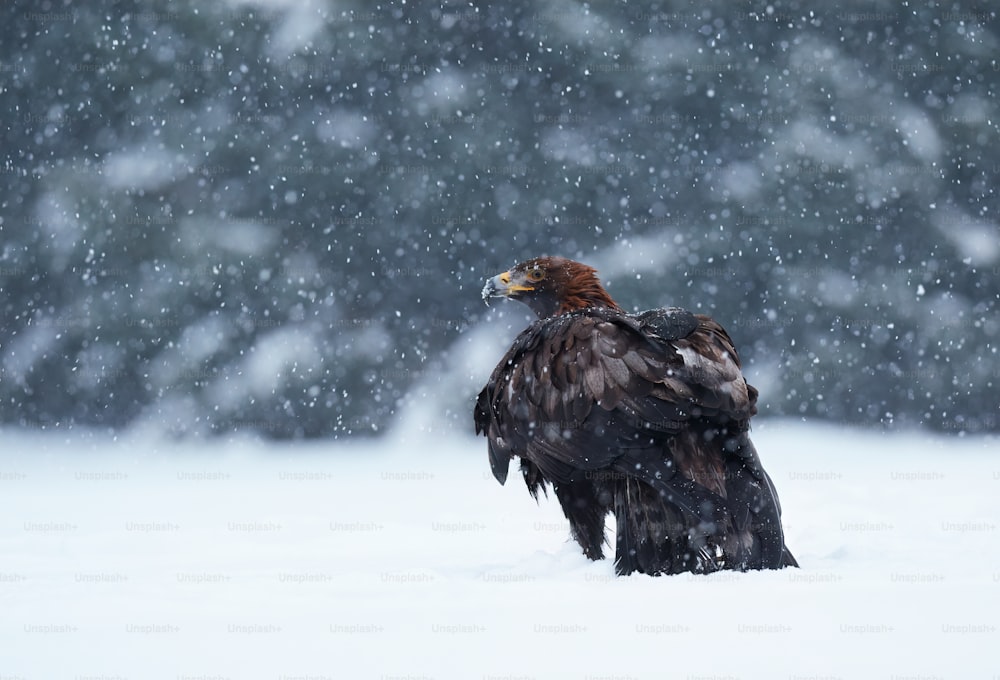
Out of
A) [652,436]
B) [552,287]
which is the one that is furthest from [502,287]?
[652,436]

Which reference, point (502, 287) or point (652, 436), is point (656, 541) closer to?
point (652, 436)

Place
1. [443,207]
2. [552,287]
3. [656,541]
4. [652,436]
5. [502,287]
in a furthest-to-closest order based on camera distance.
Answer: [443,207], [502,287], [552,287], [656,541], [652,436]

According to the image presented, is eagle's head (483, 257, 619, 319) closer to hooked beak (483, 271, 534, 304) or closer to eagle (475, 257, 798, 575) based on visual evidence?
hooked beak (483, 271, 534, 304)

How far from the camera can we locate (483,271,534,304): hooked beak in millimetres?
5672

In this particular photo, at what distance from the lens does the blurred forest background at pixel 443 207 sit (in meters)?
9.33

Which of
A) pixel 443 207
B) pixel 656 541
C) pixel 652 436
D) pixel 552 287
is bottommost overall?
pixel 656 541

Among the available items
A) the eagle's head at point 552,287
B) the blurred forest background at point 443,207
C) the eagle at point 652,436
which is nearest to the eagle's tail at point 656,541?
the eagle at point 652,436

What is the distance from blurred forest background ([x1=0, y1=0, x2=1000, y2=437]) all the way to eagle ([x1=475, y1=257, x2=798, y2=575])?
501cm

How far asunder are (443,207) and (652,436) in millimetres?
5805

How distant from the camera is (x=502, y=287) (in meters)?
5.71

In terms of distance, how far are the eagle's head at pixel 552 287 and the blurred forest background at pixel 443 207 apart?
366 centimetres

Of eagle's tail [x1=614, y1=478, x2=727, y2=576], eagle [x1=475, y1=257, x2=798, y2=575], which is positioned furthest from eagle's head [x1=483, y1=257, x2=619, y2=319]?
eagle's tail [x1=614, y1=478, x2=727, y2=576]

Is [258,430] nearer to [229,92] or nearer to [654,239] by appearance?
[229,92]

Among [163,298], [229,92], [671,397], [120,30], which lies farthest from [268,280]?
[671,397]
